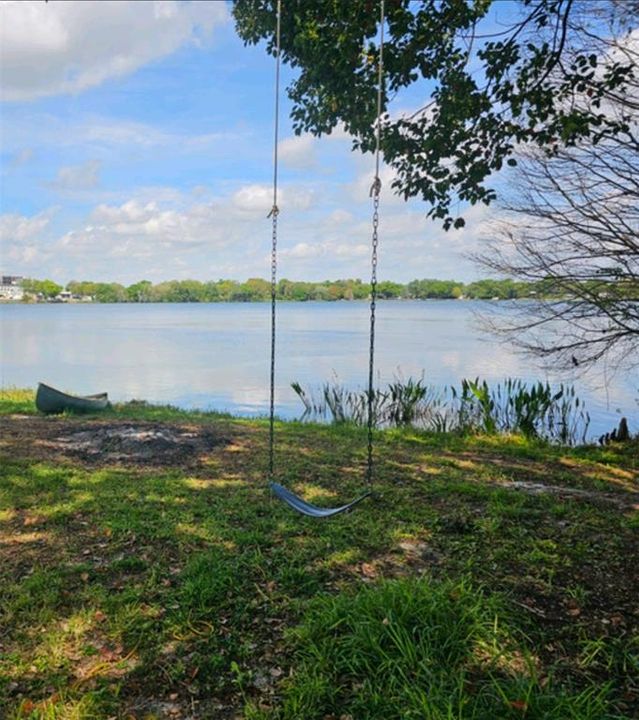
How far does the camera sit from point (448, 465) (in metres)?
4.39

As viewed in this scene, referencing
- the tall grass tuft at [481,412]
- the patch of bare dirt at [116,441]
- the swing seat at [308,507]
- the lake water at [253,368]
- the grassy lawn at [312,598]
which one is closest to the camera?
the grassy lawn at [312,598]

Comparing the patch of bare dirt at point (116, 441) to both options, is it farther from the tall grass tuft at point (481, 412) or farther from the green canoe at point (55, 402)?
the tall grass tuft at point (481, 412)

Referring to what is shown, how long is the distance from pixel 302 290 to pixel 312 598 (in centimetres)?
1646

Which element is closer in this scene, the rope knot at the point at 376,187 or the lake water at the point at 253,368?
the rope knot at the point at 376,187

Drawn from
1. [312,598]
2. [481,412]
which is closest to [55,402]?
[481,412]

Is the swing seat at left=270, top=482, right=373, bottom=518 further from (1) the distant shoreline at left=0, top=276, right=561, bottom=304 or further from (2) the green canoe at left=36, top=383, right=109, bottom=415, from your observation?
(2) the green canoe at left=36, top=383, right=109, bottom=415

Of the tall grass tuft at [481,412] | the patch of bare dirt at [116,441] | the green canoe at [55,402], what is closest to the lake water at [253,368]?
the tall grass tuft at [481,412]

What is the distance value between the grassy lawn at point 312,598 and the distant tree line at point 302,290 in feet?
5.59

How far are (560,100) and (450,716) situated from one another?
4.46 m

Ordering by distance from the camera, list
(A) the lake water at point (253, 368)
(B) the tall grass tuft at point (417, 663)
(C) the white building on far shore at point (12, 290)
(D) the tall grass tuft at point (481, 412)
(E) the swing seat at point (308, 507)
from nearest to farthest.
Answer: (B) the tall grass tuft at point (417, 663) < (E) the swing seat at point (308, 507) < (D) the tall grass tuft at point (481, 412) < (A) the lake water at point (253, 368) < (C) the white building on far shore at point (12, 290)

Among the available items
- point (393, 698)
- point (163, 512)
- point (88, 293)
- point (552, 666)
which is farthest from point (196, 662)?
point (88, 293)

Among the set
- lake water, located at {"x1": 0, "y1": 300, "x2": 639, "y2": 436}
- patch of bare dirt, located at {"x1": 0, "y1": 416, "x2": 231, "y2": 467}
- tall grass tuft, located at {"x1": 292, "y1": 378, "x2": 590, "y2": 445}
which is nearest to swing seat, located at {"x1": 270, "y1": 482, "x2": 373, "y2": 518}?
patch of bare dirt, located at {"x1": 0, "y1": 416, "x2": 231, "y2": 467}

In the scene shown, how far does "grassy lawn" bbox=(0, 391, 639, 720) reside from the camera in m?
1.62

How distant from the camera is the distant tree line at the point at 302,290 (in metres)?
6.11
